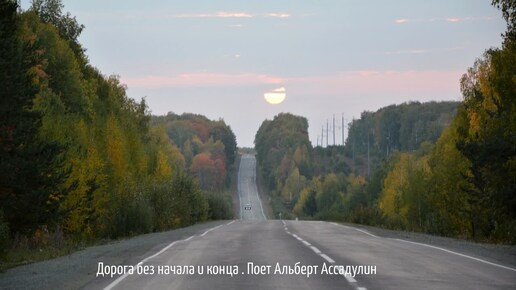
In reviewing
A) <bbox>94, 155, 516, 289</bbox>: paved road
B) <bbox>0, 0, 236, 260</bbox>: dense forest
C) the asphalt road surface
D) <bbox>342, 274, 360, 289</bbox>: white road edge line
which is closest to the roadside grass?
<bbox>0, 0, 236, 260</bbox>: dense forest

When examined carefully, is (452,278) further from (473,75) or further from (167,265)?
(473,75)

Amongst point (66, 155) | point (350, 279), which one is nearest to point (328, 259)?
point (350, 279)

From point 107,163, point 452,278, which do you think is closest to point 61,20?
point 107,163

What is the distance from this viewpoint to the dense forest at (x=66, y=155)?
28.7 metres

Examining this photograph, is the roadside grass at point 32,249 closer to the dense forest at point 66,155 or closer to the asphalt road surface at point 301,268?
the dense forest at point 66,155

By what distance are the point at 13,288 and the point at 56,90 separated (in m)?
49.7

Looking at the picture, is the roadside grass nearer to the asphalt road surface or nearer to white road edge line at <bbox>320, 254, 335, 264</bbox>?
the asphalt road surface

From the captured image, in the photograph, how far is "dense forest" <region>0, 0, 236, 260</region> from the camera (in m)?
28.7

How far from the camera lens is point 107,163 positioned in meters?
59.8

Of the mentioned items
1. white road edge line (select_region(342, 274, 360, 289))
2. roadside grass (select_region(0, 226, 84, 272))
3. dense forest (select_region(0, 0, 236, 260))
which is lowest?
roadside grass (select_region(0, 226, 84, 272))

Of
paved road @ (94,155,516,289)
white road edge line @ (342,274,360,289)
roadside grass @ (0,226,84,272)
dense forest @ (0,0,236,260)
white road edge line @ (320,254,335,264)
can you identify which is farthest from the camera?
dense forest @ (0,0,236,260)

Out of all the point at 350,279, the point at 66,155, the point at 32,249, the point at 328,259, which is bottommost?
the point at 32,249

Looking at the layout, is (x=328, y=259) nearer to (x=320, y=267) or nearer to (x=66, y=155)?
(x=320, y=267)

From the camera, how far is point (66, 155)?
42.1 meters
